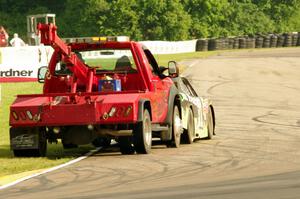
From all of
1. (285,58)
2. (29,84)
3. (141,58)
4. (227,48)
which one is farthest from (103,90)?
(227,48)

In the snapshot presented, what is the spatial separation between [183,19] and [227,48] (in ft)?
33.4

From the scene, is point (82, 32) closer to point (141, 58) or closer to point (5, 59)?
point (5, 59)

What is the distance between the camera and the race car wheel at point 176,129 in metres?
15.9

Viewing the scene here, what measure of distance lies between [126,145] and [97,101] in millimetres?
1032

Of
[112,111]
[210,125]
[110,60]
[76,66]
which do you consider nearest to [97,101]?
[112,111]

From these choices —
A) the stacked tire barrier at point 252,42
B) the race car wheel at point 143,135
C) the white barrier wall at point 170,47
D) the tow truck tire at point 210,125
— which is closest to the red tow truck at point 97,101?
the race car wheel at point 143,135

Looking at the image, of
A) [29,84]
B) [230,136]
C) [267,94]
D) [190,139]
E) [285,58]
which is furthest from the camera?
[285,58]

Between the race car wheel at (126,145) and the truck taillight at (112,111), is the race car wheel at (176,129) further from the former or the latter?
the truck taillight at (112,111)

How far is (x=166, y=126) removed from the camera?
15594 mm

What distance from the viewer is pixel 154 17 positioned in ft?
276

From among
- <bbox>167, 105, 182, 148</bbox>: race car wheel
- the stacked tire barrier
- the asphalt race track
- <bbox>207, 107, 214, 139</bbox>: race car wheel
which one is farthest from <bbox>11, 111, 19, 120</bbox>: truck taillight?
the stacked tire barrier

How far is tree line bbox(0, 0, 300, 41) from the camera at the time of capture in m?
83.7

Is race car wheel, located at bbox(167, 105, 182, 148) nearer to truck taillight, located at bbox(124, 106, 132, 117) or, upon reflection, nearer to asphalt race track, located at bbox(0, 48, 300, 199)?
asphalt race track, located at bbox(0, 48, 300, 199)

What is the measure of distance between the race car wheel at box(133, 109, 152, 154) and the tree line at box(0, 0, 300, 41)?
67.8 meters
